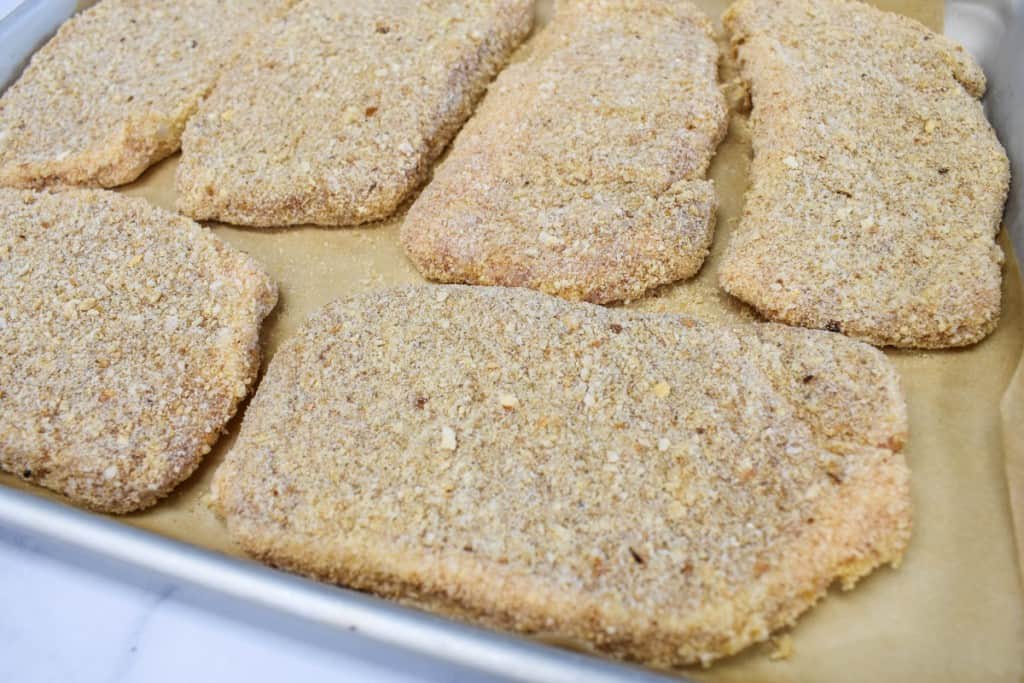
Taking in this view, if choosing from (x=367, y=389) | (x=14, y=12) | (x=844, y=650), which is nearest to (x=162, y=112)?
(x=14, y=12)

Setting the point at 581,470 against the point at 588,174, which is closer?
the point at 581,470

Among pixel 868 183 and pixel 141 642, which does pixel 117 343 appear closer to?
pixel 141 642

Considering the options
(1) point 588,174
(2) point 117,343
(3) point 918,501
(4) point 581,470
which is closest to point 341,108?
(1) point 588,174

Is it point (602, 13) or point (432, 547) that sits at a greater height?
point (602, 13)

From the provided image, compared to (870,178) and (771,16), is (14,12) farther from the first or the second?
(870,178)

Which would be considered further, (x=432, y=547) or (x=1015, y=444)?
(x=1015, y=444)

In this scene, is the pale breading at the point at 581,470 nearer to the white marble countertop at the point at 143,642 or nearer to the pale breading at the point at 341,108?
the white marble countertop at the point at 143,642

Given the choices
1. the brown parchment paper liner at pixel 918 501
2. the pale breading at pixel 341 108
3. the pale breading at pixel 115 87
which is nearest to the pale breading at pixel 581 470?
the brown parchment paper liner at pixel 918 501

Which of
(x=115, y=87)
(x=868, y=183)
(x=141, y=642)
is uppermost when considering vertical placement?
(x=868, y=183)
